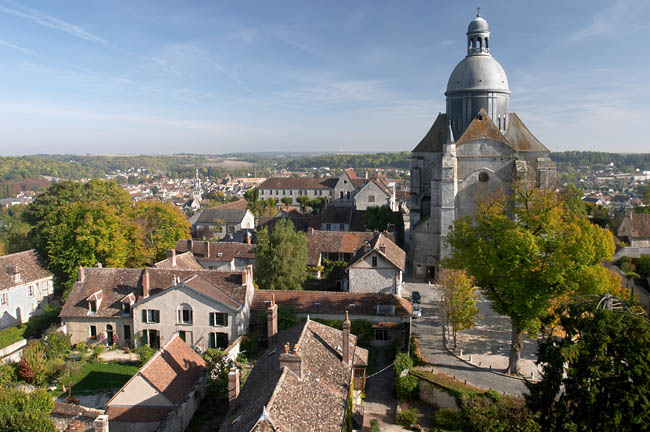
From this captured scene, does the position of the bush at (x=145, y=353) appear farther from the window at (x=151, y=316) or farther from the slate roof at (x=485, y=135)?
the slate roof at (x=485, y=135)

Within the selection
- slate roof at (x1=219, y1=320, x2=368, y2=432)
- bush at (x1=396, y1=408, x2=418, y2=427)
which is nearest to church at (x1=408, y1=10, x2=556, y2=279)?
bush at (x1=396, y1=408, x2=418, y2=427)

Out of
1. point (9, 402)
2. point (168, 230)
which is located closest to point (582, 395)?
point (9, 402)

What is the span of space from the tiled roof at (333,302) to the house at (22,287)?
22.4m

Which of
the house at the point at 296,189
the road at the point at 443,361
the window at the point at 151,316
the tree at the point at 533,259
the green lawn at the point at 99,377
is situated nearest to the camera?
the tree at the point at 533,259

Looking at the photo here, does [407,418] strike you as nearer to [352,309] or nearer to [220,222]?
[352,309]

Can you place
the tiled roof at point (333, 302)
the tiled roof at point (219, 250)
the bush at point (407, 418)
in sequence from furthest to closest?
the tiled roof at point (219, 250)
the tiled roof at point (333, 302)
the bush at point (407, 418)

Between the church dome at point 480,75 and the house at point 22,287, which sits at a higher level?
the church dome at point 480,75

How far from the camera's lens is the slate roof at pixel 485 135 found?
46.6 m

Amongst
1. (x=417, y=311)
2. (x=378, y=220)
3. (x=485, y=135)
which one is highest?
(x=485, y=135)

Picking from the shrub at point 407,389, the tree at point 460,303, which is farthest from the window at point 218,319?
the tree at point 460,303

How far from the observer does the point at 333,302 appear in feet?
112

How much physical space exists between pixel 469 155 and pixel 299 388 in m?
34.9

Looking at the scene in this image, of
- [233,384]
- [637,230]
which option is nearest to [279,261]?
[233,384]

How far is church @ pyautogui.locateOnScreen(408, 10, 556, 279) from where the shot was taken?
4638 cm
